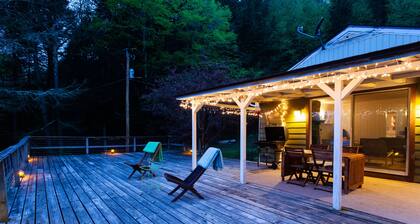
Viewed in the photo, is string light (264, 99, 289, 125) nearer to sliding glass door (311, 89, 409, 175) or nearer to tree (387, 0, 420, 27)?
sliding glass door (311, 89, 409, 175)

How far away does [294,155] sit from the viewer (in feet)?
18.0

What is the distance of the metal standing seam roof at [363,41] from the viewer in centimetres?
701

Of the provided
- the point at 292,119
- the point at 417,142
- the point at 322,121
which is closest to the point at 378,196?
the point at 417,142

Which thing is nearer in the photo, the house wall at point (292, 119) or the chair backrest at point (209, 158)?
the chair backrest at point (209, 158)

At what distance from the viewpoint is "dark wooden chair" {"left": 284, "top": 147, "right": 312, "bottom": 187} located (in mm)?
5238

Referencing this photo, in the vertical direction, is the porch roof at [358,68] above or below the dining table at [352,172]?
above

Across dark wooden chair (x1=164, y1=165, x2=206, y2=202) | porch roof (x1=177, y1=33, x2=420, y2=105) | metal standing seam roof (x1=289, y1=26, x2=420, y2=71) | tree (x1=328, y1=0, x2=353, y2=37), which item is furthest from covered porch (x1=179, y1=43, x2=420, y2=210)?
tree (x1=328, y1=0, x2=353, y2=37)

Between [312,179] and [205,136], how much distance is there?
21.2 feet

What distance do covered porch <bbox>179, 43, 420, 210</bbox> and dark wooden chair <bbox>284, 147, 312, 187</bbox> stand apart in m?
0.49

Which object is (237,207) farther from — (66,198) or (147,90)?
(147,90)

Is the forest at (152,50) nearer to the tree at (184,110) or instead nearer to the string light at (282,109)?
the tree at (184,110)

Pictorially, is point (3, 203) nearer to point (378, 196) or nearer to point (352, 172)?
point (352, 172)

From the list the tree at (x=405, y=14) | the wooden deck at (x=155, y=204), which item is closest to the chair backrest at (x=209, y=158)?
the wooden deck at (x=155, y=204)

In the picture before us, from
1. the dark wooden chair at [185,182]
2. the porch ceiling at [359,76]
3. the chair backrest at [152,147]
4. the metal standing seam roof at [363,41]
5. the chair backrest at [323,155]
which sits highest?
the metal standing seam roof at [363,41]
